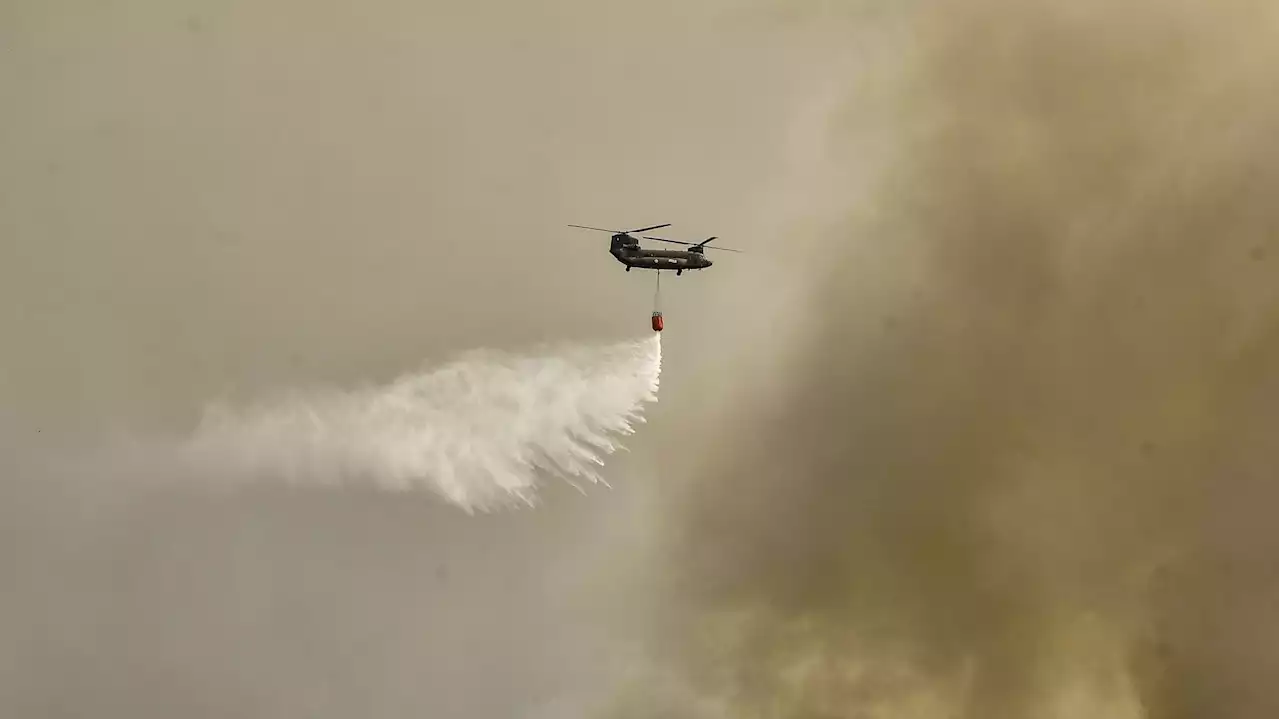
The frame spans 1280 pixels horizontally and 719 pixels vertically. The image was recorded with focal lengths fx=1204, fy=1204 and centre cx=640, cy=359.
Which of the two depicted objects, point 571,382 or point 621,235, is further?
point 571,382

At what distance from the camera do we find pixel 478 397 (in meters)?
54.1

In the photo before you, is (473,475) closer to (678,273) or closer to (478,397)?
(478,397)

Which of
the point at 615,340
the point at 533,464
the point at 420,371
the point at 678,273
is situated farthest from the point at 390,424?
the point at 678,273

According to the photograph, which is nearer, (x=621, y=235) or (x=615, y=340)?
(x=621, y=235)

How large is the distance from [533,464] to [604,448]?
11.5 ft

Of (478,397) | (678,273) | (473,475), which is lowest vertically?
(473,475)

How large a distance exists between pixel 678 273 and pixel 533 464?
419 inches

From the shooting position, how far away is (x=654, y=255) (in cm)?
5147

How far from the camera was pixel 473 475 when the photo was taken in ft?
175

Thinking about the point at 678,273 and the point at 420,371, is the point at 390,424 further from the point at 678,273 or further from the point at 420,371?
the point at 678,273

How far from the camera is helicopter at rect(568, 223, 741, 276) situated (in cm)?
5094

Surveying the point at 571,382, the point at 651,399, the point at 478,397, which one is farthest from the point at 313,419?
the point at 651,399

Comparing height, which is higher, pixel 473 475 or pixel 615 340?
pixel 615 340

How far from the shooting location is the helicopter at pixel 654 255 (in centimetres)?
5094
